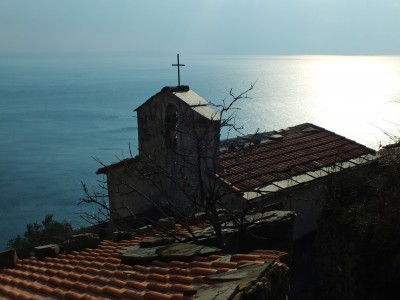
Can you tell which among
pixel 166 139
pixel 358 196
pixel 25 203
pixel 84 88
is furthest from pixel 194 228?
pixel 84 88

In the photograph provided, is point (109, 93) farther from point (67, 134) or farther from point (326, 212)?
point (326, 212)

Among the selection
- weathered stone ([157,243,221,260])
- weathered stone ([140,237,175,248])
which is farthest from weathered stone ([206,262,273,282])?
weathered stone ([140,237,175,248])

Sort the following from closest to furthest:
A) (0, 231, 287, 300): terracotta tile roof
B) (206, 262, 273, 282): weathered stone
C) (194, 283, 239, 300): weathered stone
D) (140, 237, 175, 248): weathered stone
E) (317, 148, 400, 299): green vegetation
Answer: (194, 283, 239, 300): weathered stone < (206, 262, 273, 282): weathered stone < (0, 231, 287, 300): terracotta tile roof < (140, 237, 175, 248): weathered stone < (317, 148, 400, 299): green vegetation

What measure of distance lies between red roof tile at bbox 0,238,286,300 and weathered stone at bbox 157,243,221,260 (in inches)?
3.6

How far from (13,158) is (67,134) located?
2096cm

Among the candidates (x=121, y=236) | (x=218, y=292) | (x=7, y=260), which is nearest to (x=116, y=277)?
(x=218, y=292)

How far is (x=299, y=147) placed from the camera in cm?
1304

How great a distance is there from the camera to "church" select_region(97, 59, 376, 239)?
9625 mm

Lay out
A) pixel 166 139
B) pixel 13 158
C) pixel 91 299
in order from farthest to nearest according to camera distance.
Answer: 1. pixel 13 158
2. pixel 166 139
3. pixel 91 299

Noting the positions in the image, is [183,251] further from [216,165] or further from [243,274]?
[216,165]

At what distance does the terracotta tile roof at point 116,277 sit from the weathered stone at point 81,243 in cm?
84

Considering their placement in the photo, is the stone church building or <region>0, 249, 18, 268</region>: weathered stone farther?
the stone church building

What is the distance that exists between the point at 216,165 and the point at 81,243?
151 inches

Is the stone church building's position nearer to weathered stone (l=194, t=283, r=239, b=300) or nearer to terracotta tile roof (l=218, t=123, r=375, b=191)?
terracotta tile roof (l=218, t=123, r=375, b=191)
